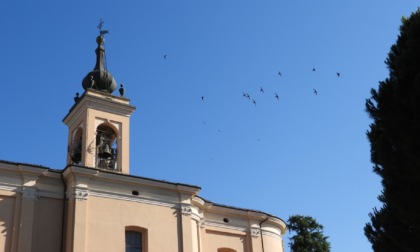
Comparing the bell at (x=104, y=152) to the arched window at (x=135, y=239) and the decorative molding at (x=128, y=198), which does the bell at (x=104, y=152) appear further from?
the arched window at (x=135, y=239)

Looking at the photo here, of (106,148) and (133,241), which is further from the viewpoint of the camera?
(106,148)

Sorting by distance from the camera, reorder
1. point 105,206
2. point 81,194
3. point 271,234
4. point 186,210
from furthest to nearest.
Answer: point 271,234, point 186,210, point 105,206, point 81,194

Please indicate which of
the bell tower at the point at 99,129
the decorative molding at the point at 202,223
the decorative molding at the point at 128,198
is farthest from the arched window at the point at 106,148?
the decorative molding at the point at 202,223

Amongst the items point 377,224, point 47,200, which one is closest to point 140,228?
point 47,200

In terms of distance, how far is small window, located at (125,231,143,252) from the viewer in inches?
721

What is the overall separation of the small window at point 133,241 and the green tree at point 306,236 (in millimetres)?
14499

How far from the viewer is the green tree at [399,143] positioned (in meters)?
9.59

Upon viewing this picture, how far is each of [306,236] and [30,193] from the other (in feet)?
59.8

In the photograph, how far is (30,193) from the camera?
1742 cm

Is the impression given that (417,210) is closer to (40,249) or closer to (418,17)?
(418,17)

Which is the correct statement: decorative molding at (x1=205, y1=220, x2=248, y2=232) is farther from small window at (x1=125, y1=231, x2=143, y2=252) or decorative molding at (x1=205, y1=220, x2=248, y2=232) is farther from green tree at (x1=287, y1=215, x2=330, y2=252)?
green tree at (x1=287, y1=215, x2=330, y2=252)

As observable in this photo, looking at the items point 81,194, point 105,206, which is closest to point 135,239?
point 105,206

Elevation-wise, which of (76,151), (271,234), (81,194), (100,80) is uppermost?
(100,80)

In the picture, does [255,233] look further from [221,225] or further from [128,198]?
[128,198]
